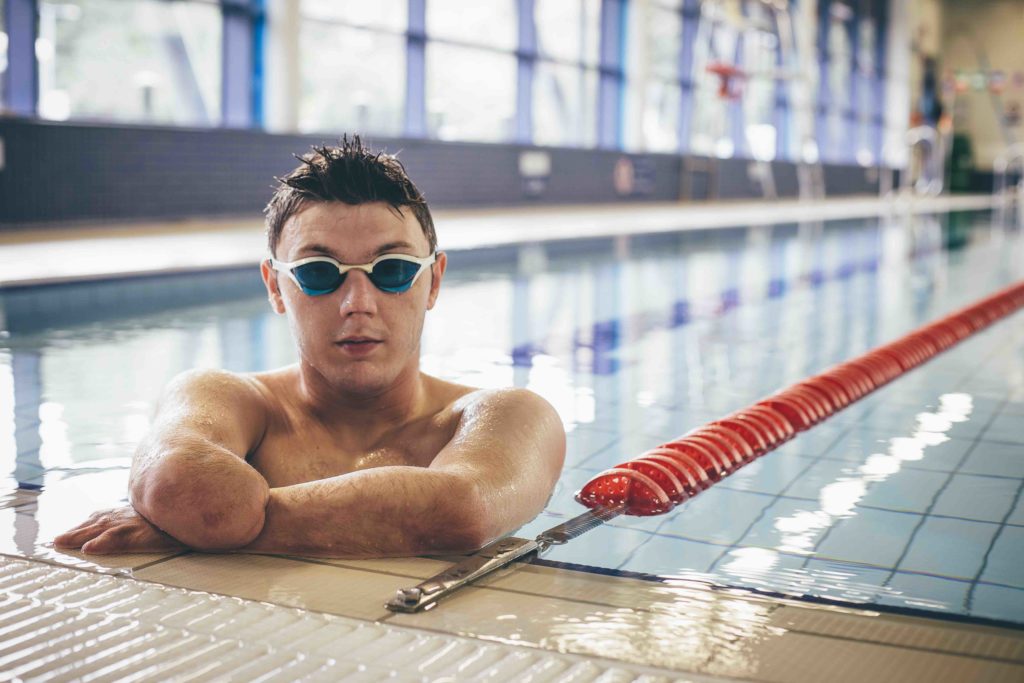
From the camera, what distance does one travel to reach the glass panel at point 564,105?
16781mm

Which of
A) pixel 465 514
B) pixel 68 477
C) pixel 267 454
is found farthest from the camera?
pixel 68 477

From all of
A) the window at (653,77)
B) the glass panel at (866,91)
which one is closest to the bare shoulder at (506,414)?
the window at (653,77)

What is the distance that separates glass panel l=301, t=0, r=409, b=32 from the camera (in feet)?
40.6

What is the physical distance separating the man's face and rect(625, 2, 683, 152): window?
54.8ft

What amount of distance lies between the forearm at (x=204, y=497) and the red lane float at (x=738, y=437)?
796 millimetres

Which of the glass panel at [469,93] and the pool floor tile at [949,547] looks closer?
the pool floor tile at [949,547]

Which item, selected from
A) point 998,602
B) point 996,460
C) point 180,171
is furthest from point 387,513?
point 180,171

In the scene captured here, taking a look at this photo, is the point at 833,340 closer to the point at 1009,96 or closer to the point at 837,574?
the point at 837,574

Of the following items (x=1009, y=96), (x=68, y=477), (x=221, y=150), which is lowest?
(x=68, y=477)

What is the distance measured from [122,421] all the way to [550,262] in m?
5.87

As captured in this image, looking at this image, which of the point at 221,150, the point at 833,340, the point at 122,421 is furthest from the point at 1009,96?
the point at 122,421

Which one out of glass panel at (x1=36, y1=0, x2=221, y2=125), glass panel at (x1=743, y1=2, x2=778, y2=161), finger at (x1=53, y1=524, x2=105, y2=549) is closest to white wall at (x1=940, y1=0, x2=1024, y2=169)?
glass panel at (x1=743, y1=2, x2=778, y2=161)

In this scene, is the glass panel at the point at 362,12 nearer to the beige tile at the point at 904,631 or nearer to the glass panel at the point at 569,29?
the glass panel at the point at 569,29

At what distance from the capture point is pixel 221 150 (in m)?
11.2
